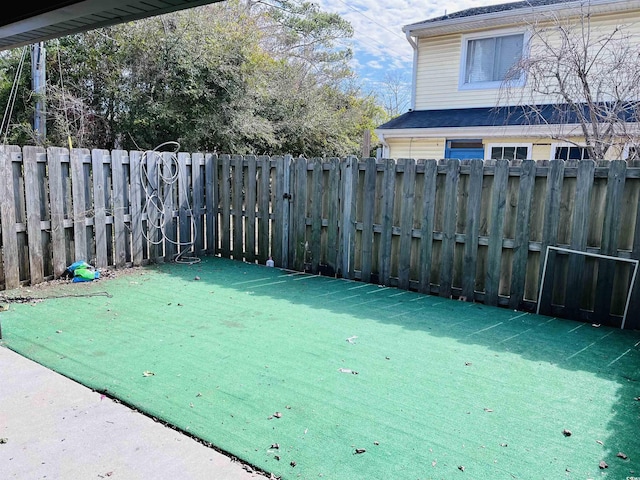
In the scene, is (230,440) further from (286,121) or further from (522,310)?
(286,121)

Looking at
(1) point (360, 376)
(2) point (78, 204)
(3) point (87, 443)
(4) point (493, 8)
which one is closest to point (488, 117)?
(4) point (493, 8)

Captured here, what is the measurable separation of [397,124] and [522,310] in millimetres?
7325

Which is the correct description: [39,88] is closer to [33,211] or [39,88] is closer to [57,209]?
[57,209]

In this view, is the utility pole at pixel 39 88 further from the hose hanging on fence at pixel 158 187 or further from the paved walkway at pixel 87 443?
the paved walkway at pixel 87 443

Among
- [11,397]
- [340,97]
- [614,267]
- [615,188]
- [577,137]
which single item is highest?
[340,97]

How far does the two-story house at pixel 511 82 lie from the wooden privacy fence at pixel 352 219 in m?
3.71

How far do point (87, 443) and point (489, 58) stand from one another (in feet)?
36.2

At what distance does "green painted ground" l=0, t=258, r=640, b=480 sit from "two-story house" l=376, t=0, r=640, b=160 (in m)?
5.21

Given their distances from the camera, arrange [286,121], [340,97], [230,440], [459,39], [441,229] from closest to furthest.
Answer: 1. [230,440]
2. [441,229]
3. [459,39]
4. [286,121]
5. [340,97]

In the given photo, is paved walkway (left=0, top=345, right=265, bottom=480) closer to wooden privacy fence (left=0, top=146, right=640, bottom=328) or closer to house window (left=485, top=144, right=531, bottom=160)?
wooden privacy fence (left=0, top=146, right=640, bottom=328)

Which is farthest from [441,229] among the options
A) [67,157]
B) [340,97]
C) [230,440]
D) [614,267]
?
[340,97]

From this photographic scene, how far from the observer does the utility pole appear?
28.8 ft

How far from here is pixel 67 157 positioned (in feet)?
17.8

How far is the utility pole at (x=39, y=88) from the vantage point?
8.77m
